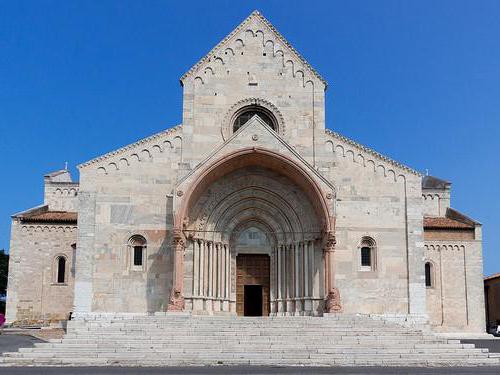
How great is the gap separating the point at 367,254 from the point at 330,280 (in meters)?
2.81

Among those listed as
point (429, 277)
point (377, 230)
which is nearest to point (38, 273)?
point (377, 230)

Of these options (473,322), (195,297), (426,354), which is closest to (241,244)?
(195,297)

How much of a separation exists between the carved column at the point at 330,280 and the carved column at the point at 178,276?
6244 mm

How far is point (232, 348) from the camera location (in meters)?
21.4

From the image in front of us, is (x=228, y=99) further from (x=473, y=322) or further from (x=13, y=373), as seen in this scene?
(x=473, y=322)

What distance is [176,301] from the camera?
85.8 feet

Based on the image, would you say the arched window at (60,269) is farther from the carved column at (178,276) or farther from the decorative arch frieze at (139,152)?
the carved column at (178,276)

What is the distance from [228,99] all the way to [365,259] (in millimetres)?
10002

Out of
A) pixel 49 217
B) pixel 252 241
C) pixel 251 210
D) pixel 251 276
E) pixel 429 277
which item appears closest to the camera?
pixel 251 210

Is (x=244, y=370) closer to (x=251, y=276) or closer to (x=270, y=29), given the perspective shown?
(x=251, y=276)

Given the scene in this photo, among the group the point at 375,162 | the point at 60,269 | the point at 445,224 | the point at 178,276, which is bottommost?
the point at 178,276

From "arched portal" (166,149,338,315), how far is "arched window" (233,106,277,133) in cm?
230

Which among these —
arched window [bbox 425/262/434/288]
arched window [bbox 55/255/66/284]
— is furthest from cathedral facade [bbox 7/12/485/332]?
arched window [bbox 55/255/66/284]

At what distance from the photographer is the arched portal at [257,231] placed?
2786cm
